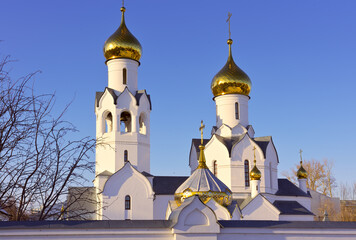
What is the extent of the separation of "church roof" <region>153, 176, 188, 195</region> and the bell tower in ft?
4.62

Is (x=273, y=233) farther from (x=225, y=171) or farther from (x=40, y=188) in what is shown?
(x=225, y=171)

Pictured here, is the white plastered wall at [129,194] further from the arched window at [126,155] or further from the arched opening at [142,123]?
the arched opening at [142,123]

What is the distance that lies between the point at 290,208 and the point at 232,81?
23.1ft

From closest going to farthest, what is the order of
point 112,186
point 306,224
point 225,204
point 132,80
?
point 306,224
point 225,204
point 112,186
point 132,80

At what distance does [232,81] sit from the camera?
85.5 ft

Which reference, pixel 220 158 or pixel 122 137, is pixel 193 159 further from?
pixel 122 137

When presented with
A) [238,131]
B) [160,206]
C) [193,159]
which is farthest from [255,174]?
[160,206]

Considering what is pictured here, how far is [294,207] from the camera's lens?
2467cm

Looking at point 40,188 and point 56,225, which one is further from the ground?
point 40,188

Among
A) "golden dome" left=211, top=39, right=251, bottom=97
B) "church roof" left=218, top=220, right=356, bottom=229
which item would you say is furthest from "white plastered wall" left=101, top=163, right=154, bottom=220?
"church roof" left=218, top=220, right=356, bottom=229

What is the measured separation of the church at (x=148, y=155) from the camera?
22438mm

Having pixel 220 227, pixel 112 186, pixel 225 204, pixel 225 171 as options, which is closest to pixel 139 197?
pixel 112 186

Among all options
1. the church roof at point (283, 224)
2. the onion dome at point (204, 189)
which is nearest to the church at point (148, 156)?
the onion dome at point (204, 189)

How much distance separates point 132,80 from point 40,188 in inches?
662
